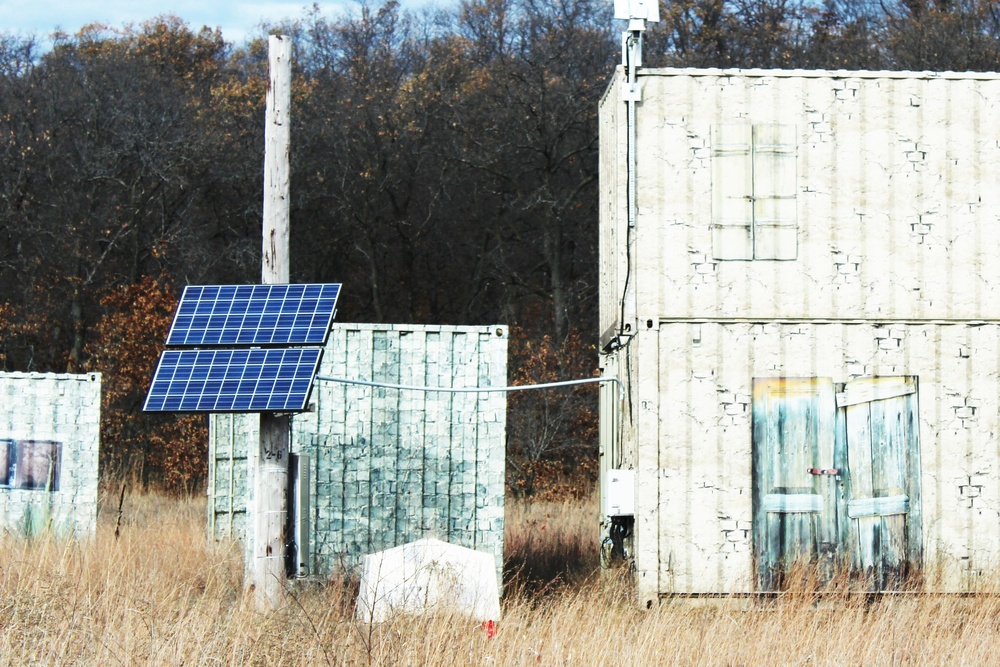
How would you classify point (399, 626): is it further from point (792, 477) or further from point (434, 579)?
point (792, 477)

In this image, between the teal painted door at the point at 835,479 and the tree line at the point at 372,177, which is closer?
the teal painted door at the point at 835,479

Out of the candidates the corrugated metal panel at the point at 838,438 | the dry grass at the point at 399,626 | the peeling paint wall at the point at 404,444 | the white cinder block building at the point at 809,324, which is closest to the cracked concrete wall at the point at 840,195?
the white cinder block building at the point at 809,324

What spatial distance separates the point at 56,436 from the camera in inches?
577

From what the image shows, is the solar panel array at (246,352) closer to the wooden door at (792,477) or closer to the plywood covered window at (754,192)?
the plywood covered window at (754,192)

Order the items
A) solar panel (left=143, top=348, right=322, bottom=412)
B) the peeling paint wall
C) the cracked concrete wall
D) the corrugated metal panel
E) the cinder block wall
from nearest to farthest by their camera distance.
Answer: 1. solar panel (left=143, top=348, right=322, bottom=412)
2. the corrugated metal panel
3. the cracked concrete wall
4. the peeling paint wall
5. the cinder block wall

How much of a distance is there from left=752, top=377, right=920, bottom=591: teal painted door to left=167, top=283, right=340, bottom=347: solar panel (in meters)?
4.05

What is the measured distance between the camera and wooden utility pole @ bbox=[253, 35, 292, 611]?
9.53 m

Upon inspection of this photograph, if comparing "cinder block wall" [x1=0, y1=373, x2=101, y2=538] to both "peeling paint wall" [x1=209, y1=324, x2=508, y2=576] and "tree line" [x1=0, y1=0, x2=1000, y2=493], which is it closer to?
"peeling paint wall" [x1=209, y1=324, x2=508, y2=576]

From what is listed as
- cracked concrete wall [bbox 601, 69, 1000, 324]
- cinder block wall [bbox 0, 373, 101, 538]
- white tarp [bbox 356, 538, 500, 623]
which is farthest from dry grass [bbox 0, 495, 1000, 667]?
cracked concrete wall [bbox 601, 69, 1000, 324]

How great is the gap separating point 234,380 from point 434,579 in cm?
236

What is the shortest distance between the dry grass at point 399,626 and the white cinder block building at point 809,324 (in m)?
0.62

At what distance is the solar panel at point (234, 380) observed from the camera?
30.3ft

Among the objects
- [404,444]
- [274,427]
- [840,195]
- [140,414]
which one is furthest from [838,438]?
[140,414]

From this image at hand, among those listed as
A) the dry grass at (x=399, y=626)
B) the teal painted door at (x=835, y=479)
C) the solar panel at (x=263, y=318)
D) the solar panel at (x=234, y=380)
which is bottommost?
the dry grass at (x=399, y=626)
